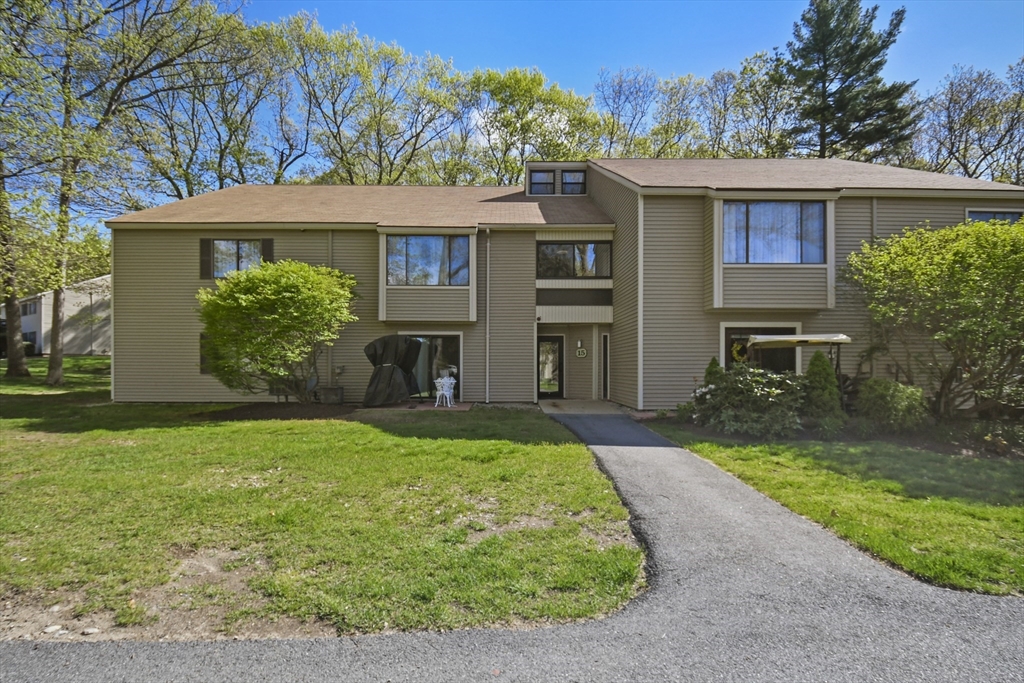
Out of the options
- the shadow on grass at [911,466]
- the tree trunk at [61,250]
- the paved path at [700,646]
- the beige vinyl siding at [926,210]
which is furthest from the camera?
the tree trunk at [61,250]

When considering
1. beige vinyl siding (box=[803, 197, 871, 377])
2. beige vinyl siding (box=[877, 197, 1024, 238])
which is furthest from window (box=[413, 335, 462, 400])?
beige vinyl siding (box=[877, 197, 1024, 238])

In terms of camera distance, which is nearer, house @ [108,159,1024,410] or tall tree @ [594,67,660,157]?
house @ [108,159,1024,410]

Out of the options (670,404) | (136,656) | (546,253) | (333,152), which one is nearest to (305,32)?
(333,152)

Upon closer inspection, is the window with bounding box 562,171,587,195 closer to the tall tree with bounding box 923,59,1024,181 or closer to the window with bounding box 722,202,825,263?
the window with bounding box 722,202,825,263

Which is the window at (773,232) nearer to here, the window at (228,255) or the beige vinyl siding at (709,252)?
the beige vinyl siding at (709,252)

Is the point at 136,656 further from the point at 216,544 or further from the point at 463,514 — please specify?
the point at 463,514

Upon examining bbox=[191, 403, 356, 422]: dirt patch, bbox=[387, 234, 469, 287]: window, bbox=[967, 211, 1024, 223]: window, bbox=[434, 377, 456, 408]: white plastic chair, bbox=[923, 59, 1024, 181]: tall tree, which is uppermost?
bbox=[923, 59, 1024, 181]: tall tree

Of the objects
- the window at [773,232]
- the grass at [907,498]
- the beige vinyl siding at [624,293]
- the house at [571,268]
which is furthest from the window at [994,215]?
the grass at [907,498]

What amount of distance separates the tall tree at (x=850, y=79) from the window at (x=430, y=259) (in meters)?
20.7

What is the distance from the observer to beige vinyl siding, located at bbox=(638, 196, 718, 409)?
12.2 meters

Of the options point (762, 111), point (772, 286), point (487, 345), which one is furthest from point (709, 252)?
point (762, 111)

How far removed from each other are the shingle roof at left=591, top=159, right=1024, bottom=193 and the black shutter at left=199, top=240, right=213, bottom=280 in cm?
1144

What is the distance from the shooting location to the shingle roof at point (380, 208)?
14.1 meters

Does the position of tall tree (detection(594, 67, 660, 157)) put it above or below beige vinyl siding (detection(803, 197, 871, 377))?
above
